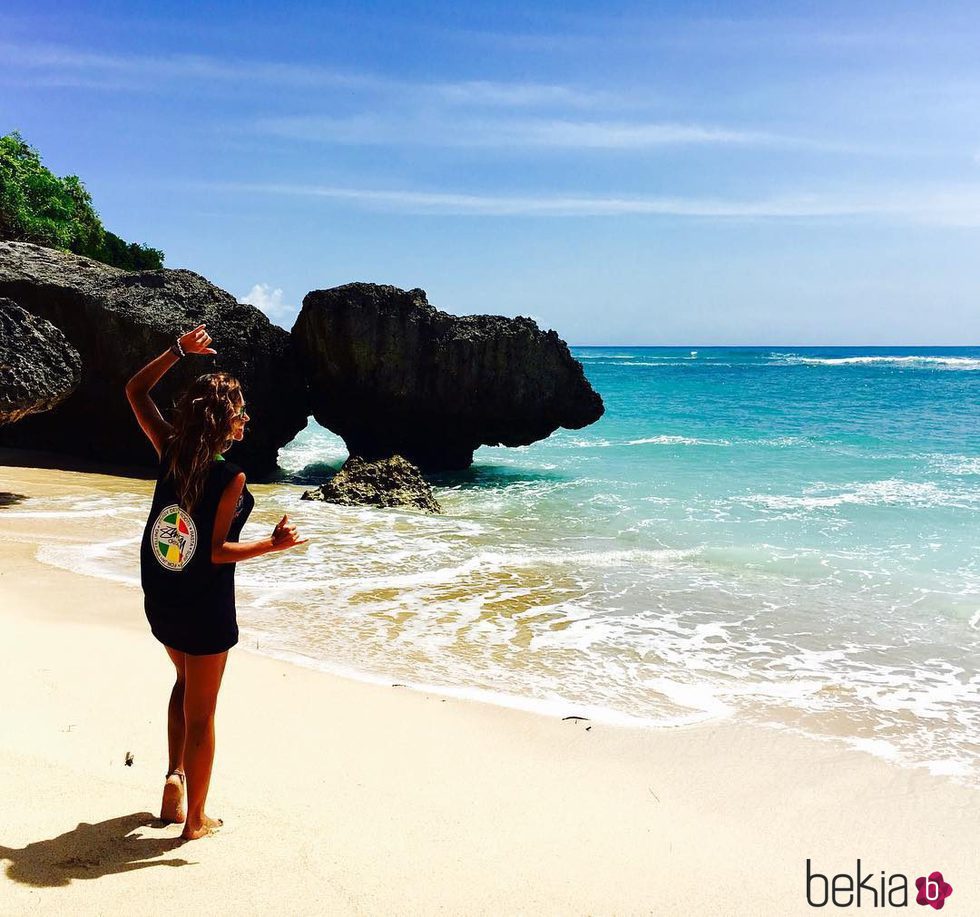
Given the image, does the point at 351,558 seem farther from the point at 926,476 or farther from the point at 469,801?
the point at 926,476

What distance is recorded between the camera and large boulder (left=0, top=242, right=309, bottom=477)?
15.5 metres

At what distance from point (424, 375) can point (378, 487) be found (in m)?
4.10

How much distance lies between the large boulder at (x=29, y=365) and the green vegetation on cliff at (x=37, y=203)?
1607 centimetres

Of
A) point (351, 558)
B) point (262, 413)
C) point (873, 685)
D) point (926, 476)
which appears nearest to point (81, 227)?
point (262, 413)

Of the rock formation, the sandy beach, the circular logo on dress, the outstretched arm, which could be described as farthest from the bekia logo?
the rock formation

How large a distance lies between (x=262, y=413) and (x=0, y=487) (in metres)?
5.18

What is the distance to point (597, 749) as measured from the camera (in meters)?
4.85

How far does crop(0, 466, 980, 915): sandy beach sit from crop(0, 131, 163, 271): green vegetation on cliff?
21.7 meters

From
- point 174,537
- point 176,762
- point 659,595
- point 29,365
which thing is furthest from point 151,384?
point 29,365

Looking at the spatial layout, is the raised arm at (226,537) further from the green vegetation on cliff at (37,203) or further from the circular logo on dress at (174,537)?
the green vegetation on cliff at (37,203)

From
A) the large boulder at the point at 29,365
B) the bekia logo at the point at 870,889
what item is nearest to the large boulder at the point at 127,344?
the large boulder at the point at 29,365

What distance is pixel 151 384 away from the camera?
3.55m

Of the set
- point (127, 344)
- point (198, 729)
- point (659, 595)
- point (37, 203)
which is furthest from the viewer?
point (37, 203)

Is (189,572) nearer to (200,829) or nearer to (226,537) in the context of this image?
(226,537)
